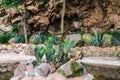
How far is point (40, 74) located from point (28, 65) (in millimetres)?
915

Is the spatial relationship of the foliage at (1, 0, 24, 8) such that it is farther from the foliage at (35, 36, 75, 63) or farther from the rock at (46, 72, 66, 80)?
the rock at (46, 72, 66, 80)

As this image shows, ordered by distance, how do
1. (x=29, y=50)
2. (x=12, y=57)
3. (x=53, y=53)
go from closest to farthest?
(x=53, y=53) → (x=12, y=57) → (x=29, y=50)

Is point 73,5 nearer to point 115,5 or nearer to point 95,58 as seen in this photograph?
point 115,5

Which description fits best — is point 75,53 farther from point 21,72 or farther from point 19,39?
point 19,39

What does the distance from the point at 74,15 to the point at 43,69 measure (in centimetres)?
1123

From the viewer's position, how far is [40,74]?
970cm

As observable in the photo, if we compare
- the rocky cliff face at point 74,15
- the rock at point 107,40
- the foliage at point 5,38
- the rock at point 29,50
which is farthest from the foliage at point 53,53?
the rocky cliff face at point 74,15

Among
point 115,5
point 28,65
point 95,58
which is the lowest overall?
point 95,58

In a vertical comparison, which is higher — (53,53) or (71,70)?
(53,53)

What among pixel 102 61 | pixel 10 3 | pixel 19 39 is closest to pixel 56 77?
pixel 102 61

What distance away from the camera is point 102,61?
1360 centimetres

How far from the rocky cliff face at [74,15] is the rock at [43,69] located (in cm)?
979

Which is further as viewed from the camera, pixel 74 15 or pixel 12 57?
pixel 74 15

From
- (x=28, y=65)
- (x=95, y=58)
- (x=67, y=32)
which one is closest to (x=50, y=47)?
(x=28, y=65)
